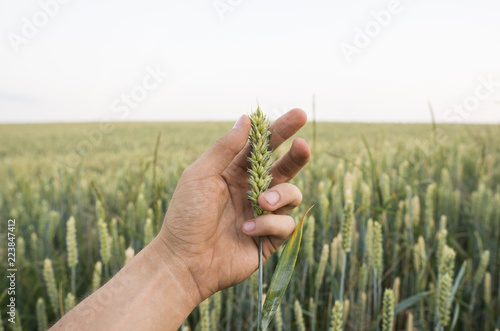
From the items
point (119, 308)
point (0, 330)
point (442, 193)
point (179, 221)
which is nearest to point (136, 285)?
point (119, 308)

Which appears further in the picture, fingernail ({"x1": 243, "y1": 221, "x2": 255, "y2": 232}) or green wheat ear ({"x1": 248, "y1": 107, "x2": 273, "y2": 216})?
fingernail ({"x1": 243, "y1": 221, "x2": 255, "y2": 232})

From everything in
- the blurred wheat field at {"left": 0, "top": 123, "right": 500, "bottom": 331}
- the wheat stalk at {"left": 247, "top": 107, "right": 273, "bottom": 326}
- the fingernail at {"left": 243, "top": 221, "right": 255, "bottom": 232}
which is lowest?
the blurred wheat field at {"left": 0, "top": 123, "right": 500, "bottom": 331}

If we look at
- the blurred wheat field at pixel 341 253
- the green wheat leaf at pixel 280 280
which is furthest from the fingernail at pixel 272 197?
the blurred wheat field at pixel 341 253

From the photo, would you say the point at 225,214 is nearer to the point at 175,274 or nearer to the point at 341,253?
the point at 175,274

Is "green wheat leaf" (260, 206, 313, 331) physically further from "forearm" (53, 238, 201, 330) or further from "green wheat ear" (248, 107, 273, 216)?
"forearm" (53, 238, 201, 330)

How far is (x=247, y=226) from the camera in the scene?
96 centimetres

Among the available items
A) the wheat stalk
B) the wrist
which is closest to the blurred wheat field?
the wrist

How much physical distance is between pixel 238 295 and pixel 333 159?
2.17 metres

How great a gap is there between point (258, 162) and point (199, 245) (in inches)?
13.6

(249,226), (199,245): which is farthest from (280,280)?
(199,245)

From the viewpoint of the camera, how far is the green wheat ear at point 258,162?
31.8 inches

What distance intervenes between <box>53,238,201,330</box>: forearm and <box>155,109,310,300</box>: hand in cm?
3

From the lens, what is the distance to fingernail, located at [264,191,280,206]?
900 millimetres

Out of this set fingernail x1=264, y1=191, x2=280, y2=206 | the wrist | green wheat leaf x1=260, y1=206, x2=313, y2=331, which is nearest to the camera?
green wheat leaf x1=260, y1=206, x2=313, y2=331
